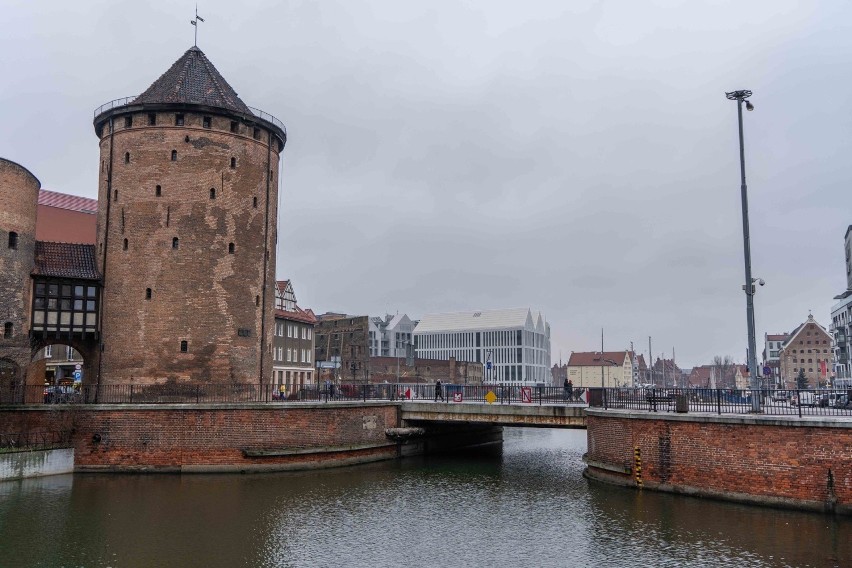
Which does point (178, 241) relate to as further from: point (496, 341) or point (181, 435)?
point (496, 341)

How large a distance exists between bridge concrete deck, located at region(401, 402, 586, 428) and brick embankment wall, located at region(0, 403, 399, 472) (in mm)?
5763

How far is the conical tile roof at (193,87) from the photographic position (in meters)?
36.5

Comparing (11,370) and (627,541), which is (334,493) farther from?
(11,370)

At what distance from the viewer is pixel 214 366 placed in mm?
35312

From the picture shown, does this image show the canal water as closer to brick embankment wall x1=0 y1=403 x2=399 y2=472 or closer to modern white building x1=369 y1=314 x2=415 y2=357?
brick embankment wall x1=0 y1=403 x2=399 y2=472

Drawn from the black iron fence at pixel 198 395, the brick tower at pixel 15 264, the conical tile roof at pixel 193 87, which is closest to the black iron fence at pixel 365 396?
the black iron fence at pixel 198 395

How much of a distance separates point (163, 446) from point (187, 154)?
14356mm

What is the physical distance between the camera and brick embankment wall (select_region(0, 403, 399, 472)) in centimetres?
2997

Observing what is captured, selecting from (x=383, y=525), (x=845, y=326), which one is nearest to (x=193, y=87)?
(x=383, y=525)

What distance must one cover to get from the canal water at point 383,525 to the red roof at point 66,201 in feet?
127

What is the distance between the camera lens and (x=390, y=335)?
137000 mm

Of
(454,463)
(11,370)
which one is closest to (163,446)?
(11,370)

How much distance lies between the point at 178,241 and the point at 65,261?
577 centimetres

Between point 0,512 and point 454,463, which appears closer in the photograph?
point 0,512
